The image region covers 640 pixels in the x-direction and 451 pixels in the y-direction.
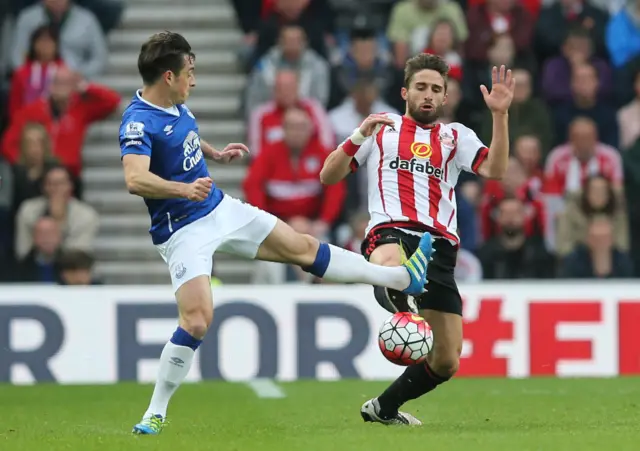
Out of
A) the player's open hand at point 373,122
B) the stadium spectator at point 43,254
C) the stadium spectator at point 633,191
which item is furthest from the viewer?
the stadium spectator at point 633,191

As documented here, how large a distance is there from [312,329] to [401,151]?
4346mm

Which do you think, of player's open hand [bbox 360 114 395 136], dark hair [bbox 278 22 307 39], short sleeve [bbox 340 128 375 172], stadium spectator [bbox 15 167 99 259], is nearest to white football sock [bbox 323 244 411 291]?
short sleeve [bbox 340 128 375 172]

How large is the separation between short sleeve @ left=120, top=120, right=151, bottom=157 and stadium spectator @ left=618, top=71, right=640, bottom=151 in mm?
8675

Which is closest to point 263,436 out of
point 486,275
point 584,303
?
point 584,303

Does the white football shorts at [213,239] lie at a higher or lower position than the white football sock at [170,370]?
higher

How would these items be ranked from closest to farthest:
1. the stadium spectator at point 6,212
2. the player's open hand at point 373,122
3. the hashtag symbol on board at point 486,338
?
the player's open hand at point 373,122 < the hashtag symbol on board at point 486,338 < the stadium spectator at point 6,212

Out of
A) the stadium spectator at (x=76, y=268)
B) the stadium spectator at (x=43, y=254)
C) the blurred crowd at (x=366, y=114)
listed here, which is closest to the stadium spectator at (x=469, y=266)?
the blurred crowd at (x=366, y=114)

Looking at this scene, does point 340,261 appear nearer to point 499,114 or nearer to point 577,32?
point 499,114

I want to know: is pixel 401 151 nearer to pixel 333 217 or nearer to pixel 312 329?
pixel 312 329

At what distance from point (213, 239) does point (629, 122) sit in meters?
8.52

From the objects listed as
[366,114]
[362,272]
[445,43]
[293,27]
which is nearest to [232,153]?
[362,272]

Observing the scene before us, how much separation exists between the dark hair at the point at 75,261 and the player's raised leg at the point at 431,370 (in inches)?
212

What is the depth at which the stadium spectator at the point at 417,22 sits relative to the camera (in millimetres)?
15984

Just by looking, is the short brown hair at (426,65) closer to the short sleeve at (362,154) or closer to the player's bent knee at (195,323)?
the short sleeve at (362,154)
